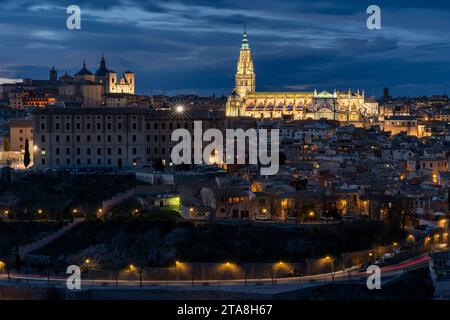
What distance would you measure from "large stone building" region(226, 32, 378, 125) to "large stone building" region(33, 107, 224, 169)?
137 feet

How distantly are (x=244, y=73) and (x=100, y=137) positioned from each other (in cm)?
5609

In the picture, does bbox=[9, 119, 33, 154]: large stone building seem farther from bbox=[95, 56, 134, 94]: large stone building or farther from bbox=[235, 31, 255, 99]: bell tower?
bbox=[235, 31, 255, 99]: bell tower

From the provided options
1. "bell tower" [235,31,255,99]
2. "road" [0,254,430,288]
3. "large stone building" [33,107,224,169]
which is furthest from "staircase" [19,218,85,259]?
"bell tower" [235,31,255,99]

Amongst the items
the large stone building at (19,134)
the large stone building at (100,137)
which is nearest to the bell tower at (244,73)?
the large stone building at (19,134)

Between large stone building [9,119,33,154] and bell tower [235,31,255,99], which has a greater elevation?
bell tower [235,31,255,99]

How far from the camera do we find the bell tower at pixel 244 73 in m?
93.2

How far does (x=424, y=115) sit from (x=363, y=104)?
6171 millimetres

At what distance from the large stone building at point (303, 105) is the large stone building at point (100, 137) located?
41.9 metres

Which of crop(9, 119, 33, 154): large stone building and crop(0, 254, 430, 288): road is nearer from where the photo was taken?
crop(0, 254, 430, 288): road

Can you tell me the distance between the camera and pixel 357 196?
29484mm

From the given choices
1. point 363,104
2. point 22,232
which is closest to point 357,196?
point 22,232

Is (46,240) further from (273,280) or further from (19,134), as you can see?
(19,134)

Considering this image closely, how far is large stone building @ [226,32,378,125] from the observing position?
81.5 metres

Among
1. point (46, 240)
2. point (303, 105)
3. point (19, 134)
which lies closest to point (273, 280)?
point (46, 240)
